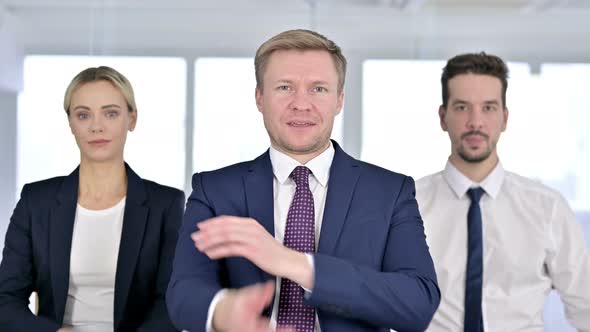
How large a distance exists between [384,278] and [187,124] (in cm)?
310

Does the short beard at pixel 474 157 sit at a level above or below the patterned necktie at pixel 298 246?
above

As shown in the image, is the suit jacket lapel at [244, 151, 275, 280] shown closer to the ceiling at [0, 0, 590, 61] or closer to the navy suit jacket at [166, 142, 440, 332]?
the navy suit jacket at [166, 142, 440, 332]

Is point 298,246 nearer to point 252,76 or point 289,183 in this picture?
point 289,183

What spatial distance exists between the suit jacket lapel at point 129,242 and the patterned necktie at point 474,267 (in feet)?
4.32

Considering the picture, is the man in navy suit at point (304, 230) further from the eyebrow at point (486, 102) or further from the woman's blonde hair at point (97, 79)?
the eyebrow at point (486, 102)

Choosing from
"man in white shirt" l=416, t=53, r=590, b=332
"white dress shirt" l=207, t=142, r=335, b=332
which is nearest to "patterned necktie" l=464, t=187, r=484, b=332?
"man in white shirt" l=416, t=53, r=590, b=332

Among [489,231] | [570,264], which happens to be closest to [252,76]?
[489,231]

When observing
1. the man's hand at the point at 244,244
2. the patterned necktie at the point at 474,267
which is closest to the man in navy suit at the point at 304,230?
the man's hand at the point at 244,244

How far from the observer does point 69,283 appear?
9.87 ft

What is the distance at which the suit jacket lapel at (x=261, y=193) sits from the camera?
2.16m

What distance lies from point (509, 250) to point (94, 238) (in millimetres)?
1650

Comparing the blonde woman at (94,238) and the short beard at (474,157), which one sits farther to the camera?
the short beard at (474,157)

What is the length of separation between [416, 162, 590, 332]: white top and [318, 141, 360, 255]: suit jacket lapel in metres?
1.29

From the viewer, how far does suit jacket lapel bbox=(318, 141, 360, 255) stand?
211 centimetres
